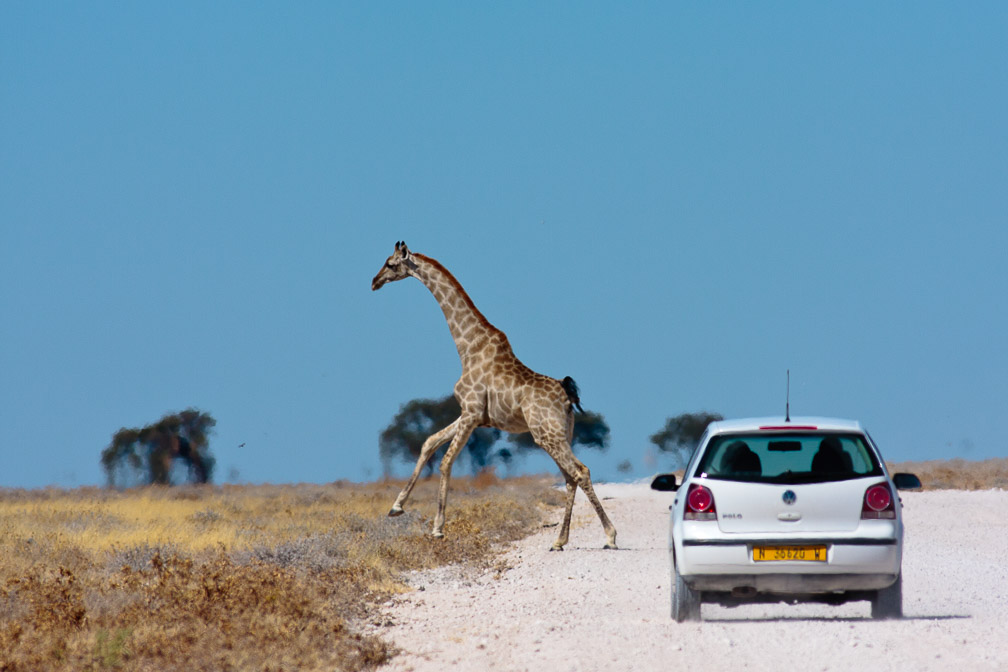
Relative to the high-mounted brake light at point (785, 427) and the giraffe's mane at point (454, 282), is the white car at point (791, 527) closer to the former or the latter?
the high-mounted brake light at point (785, 427)

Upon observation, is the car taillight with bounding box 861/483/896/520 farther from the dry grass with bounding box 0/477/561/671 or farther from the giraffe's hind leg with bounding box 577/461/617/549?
the giraffe's hind leg with bounding box 577/461/617/549

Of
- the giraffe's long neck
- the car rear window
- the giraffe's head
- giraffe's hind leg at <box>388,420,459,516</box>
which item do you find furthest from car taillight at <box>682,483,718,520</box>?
the giraffe's head

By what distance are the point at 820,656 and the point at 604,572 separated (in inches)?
271

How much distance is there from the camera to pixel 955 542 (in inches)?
861

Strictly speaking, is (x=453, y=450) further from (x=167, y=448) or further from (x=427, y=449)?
(x=167, y=448)

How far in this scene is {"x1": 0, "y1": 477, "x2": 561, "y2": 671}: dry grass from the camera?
1072 cm

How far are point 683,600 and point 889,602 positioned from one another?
1759 mm

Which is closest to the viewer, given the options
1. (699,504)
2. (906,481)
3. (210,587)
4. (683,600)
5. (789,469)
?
(699,504)

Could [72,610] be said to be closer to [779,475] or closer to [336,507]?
[779,475]

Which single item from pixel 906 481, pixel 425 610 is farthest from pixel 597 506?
pixel 906 481

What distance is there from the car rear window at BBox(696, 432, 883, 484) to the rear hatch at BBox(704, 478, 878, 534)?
0.08 meters

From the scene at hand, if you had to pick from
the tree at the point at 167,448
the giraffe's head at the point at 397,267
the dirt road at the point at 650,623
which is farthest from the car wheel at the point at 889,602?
the tree at the point at 167,448

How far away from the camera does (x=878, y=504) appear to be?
11.4 m

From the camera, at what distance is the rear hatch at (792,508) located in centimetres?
1140
